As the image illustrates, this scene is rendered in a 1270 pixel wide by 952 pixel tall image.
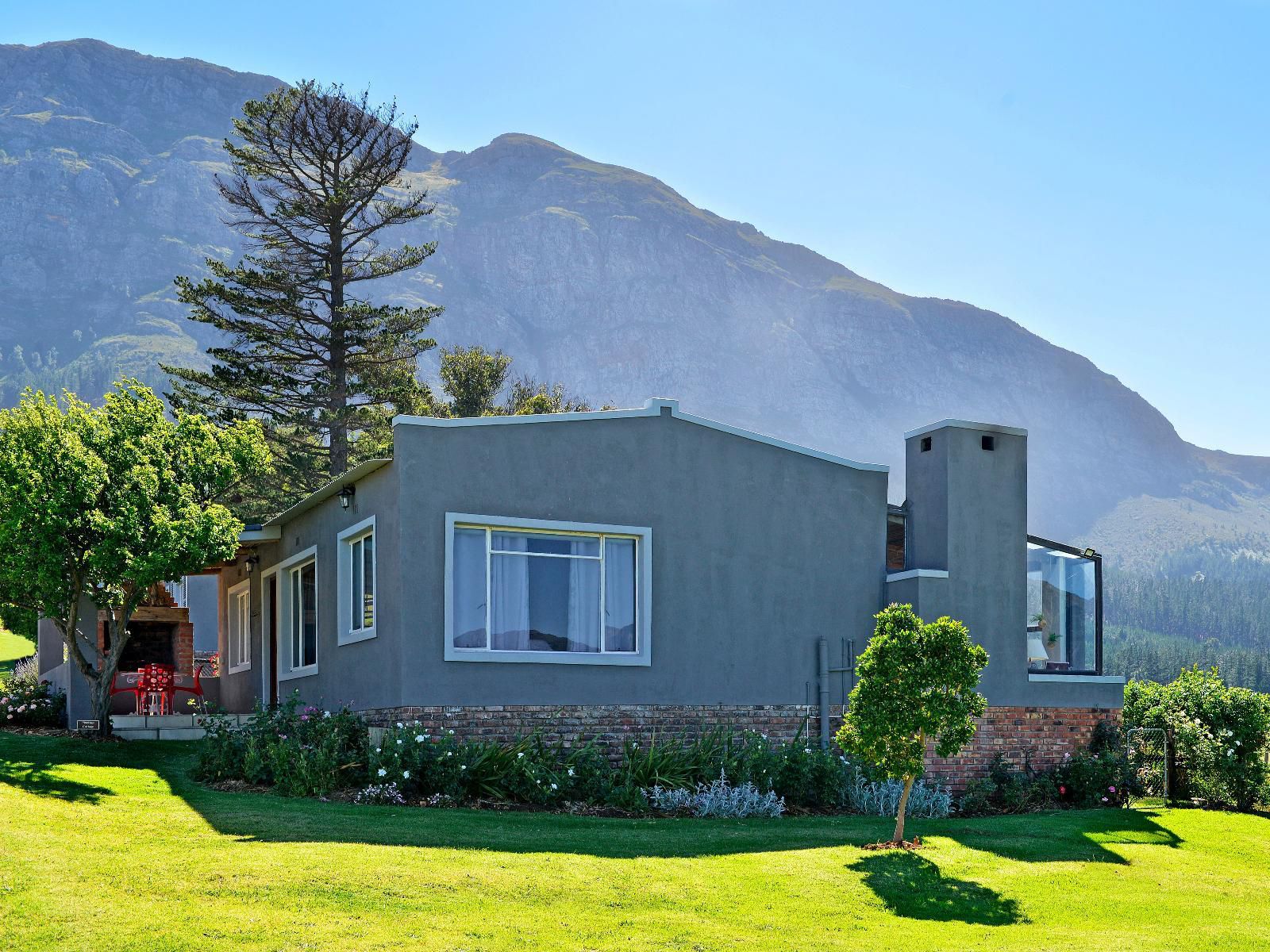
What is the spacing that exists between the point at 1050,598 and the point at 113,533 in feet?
39.0

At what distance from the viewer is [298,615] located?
17953 mm

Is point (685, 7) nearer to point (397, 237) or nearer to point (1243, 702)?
point (1243, 702)

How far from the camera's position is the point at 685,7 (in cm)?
3744

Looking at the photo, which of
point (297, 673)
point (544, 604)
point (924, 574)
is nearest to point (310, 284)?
point (297, 673)

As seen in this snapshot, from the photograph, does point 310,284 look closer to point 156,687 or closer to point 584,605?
point 156,687

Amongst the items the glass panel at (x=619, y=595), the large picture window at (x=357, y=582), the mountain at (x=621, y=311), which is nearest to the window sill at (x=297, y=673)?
the large picture window at (x=357, y=582)

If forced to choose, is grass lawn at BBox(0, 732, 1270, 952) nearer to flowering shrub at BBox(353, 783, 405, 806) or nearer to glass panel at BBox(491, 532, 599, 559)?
flowering shrub at BBox(353, 783, 405, 806)

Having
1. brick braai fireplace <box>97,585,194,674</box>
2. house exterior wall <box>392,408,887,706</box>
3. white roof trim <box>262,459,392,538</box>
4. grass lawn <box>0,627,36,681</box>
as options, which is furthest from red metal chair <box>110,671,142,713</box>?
grass lawn <box>0,627,36,681</box>

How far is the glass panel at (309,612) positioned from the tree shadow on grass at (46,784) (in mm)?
4361

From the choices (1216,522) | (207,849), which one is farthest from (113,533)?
(1216,522)

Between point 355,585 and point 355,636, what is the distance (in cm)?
75

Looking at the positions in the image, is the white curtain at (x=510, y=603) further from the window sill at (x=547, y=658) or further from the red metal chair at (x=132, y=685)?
the red metal chair at (x=132, y=685)

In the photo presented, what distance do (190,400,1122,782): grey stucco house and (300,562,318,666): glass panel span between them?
69 mm

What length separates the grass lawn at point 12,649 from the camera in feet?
110
